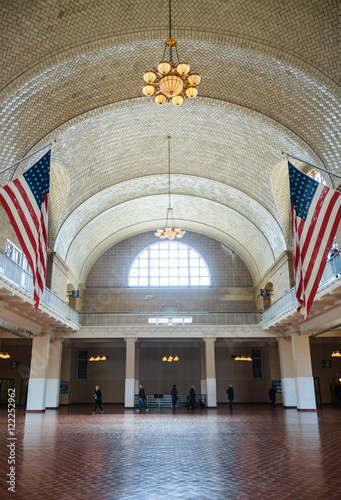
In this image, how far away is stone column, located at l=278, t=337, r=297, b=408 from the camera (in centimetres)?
2359

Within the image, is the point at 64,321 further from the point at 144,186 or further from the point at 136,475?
the point at 136,475

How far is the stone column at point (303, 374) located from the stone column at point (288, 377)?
2201mm

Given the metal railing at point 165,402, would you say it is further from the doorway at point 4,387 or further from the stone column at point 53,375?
the doorway at point 4,387

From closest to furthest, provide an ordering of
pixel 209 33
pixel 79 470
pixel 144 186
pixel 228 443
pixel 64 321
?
1. pixel 79 470
2. pixel 228 443
3. pixel 209 33
4. pixel 64 321
5. pixel 144 186

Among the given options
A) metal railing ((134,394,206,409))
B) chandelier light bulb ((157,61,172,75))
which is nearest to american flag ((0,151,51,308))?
chandelier light bulb ((157,61,172,75))

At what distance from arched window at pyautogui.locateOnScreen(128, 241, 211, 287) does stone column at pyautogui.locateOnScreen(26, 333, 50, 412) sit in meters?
10.1

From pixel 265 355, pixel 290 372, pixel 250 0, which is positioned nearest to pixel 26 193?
pixel 250 0

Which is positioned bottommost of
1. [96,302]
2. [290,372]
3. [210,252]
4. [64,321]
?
[290,372]

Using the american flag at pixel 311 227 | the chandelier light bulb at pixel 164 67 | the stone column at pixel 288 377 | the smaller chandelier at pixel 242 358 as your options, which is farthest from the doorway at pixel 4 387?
the chandelier light bulb at pixel 164 67

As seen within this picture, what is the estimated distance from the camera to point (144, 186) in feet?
83.7

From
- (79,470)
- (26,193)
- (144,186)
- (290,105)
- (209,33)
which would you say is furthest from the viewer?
(144,186)

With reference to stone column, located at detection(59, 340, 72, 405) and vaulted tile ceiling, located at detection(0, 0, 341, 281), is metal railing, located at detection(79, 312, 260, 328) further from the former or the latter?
vaulted tile ceiling, located at detection(0, 0, 341, 281)

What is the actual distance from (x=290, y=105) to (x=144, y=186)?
453 inches

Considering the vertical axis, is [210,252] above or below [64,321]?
above
